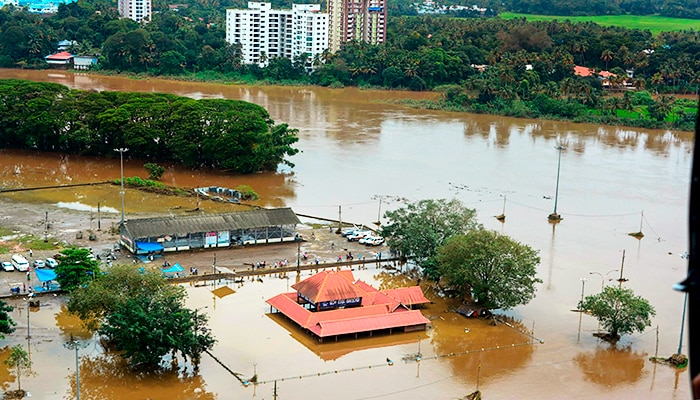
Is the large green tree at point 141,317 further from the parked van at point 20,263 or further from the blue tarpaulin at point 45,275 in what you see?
the parked van at point 20,263

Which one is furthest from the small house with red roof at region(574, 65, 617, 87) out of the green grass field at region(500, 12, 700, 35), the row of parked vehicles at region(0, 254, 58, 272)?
the row of parked vehicles at region(0, 254, 58, 272)

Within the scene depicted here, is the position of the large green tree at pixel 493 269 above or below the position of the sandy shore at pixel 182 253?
above

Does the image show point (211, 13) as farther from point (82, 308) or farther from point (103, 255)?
point (82, 308)

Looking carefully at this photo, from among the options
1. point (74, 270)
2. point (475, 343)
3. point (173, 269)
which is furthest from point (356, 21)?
point (475, 343)

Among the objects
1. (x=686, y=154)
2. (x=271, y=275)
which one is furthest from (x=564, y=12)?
(x=271, y=275)

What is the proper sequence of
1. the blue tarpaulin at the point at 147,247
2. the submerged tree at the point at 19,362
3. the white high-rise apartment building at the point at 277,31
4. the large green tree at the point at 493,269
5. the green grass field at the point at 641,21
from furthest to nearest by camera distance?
1. the green grass field at the point at 641,21
2. the white high-rise apartment building at the point at 277,31
3. the blue tarpaulin at the point at 147,247
4. the large green tree at the point at 493,269
5. the submerged tree at the point at 19,362

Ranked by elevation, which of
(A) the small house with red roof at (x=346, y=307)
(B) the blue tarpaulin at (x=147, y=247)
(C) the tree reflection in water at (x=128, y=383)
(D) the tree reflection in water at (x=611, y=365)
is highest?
(B) the blue tarpaulin at (x=147, y=247)

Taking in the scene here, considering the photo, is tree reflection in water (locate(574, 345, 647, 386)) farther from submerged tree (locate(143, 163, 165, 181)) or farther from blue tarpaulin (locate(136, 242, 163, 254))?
submerged tree (locate(143, 163, 165, 181))

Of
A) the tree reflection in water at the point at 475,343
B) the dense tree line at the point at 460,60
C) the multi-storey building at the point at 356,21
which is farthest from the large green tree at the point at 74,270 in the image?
the multi-storey building at the point at 356,21

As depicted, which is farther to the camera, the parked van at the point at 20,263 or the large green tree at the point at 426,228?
the large green tree at the point at 426,228
